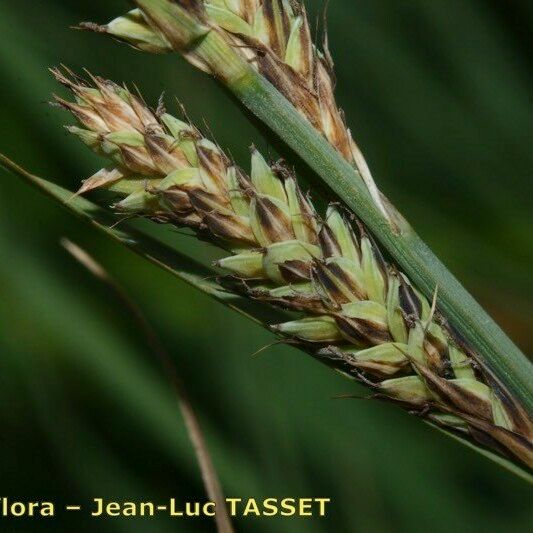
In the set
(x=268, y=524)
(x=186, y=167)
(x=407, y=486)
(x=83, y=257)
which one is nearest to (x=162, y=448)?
(x=268, y=524)

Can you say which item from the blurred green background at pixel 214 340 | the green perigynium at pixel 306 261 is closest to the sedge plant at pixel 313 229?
the green perigynium at pixel 306 261

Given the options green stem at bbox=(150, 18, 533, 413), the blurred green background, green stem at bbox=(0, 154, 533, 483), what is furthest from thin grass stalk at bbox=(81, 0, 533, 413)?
the blurred green background

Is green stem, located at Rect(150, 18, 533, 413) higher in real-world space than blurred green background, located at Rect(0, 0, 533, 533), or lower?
lower

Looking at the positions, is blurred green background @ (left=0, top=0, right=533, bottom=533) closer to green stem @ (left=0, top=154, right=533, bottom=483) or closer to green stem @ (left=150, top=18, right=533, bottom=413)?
green stem @ (left=0, top=154, right=533, bottom=483)

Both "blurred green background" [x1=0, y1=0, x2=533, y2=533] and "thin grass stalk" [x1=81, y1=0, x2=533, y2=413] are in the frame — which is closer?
"thin grass stalk" [x1=81, y1=0, x2=533, y2=413]

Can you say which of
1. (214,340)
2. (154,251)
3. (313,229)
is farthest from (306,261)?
(214,340)

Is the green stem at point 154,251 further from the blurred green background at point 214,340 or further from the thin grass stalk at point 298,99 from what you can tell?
the blurred green background at point 214,340

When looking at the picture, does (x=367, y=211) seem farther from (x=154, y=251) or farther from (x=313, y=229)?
(x=154, y=251)
